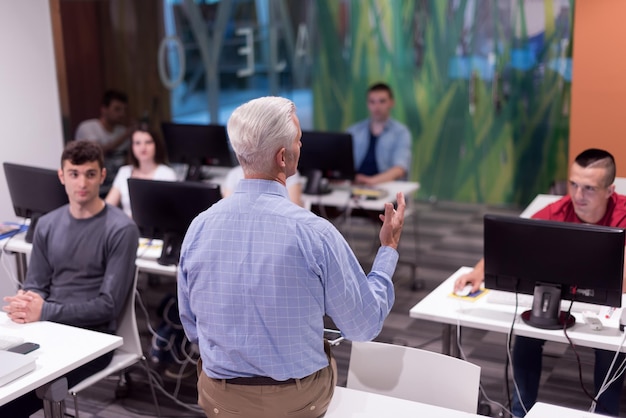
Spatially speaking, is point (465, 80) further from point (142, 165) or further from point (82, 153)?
point (82, 153)

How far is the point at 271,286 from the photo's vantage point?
2.01 meters

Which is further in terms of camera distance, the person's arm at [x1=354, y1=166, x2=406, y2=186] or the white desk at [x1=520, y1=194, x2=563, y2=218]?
the person's arm at [x1=354, y1=166, x2=406, y2=186]

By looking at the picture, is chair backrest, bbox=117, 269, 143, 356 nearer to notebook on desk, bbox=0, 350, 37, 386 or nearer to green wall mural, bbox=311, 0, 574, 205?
notebook on desk, bbox=0, 350, 37, 386

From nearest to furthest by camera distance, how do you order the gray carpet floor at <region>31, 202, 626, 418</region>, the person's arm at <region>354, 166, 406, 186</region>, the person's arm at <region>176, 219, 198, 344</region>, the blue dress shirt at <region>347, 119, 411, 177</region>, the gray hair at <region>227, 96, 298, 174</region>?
the gray hair at <region>227, 96, 298, 174</region>
the person's arm at <region>176, 219, 198, 344</region>
the gray carpet floor at <region>31, 202, 626, 418</region>
the person's arm at <region>354, 166, 406, 186</region>
the blue dress shirt at <region>347, 119, 411, 177</region>

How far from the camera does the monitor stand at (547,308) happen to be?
2.95 metres

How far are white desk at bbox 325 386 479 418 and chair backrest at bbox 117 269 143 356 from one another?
4.19 ft

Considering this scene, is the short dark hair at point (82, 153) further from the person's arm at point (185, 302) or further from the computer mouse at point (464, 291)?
the computer mouse at point (464, 291)

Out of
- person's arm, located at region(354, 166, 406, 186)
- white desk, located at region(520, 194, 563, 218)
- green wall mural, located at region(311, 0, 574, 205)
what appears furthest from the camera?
green wall mural, located at region(311, 0, 574, 205)

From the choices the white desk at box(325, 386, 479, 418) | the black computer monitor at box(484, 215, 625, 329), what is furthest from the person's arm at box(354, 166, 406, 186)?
the white desk at box(325, 386, 479, 418)

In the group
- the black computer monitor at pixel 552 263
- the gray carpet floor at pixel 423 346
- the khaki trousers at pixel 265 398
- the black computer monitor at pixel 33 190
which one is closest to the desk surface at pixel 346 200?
the gray carpet floor at pixel 423 346

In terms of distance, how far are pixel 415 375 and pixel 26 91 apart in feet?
12.1

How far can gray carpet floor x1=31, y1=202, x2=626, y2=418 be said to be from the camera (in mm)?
3871

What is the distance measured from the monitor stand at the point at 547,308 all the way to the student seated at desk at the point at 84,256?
1.69 m

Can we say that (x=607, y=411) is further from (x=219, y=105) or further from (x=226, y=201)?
(x=219, y=105)
